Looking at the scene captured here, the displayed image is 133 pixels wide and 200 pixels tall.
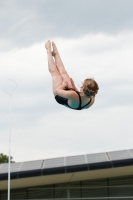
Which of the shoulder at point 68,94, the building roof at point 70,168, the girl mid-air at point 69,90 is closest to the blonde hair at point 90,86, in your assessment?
the girl mid-air at point 69,90

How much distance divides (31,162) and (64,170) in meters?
1.77

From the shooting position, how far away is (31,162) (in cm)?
2017

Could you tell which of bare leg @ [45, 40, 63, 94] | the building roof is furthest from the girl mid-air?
the building roof

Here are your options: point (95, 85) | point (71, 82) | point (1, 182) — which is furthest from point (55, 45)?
point (1, 182)

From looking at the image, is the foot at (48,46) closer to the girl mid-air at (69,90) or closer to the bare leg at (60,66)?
the bare leg at (60,66)

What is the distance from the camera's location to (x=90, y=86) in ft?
27.7

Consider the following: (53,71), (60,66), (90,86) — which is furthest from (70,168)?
(90,86)

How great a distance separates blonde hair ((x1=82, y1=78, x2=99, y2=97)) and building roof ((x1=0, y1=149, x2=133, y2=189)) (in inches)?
419

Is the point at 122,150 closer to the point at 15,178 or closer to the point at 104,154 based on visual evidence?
the point at 104,154

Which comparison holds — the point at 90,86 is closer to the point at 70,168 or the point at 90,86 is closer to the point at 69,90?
the point at 69,90

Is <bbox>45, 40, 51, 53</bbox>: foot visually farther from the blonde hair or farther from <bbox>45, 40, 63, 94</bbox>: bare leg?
the blonde hair

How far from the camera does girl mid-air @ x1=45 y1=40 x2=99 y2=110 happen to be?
27.9 ft

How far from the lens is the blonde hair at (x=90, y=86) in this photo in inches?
332

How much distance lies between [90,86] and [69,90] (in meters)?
0.49
